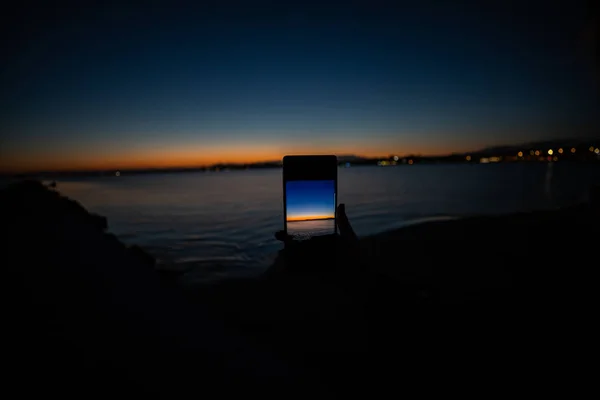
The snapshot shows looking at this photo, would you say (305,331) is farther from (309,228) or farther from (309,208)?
(309,208)

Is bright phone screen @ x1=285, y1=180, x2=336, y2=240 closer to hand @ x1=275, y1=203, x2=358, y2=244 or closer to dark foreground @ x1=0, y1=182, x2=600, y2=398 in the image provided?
hand @ x1=275, y1=203, x2=358, y2=244

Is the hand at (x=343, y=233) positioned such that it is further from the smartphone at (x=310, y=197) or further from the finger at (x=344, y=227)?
A: the smartphone at (x=310, y=197)

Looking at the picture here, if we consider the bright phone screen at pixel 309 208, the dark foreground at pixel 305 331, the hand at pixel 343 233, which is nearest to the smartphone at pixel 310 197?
the bright phone screen at pixel 309 208

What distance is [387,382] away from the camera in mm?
2939

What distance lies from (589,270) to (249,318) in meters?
6.30

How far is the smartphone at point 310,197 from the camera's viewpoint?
17.6 feet

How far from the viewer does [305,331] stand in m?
4.40

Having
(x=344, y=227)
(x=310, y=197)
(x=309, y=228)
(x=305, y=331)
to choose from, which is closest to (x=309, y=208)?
(x=310, y=197)

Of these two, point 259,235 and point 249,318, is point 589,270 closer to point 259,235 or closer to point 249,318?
point 249,318

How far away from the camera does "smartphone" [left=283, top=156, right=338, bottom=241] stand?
211 inches

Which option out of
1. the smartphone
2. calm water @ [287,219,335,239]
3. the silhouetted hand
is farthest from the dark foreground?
the smartphone

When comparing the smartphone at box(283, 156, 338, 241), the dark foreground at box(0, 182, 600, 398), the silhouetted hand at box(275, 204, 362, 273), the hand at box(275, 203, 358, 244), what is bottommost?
the dark foreground at box(0, 182, 600, 398)

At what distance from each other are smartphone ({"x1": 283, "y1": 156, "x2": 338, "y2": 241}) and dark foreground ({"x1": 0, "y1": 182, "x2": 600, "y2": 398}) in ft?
1.90

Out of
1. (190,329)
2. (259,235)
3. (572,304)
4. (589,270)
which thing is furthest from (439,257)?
(259,235)
